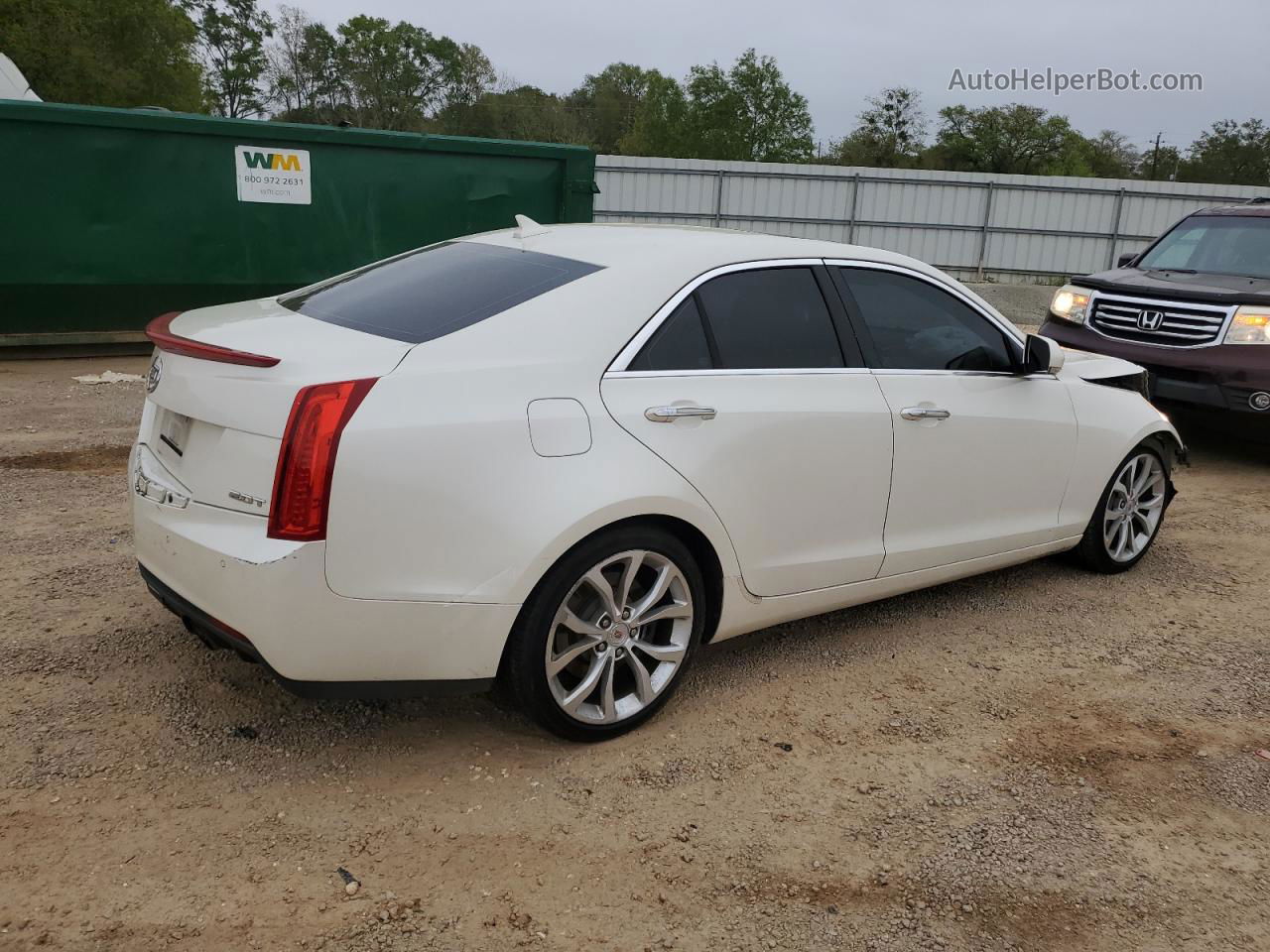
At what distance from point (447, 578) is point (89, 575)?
2362 millimetres

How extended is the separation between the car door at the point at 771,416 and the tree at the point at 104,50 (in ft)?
121

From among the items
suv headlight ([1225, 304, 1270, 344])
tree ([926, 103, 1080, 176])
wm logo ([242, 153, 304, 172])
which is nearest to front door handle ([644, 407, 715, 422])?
suv headlight ([1225, 304, 1270, 344])

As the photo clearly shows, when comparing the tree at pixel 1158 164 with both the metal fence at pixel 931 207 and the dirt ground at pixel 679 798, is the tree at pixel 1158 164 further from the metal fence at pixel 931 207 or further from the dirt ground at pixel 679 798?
the dirt ground at pixel 679 798

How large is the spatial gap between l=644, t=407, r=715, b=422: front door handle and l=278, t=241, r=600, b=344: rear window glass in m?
0.51

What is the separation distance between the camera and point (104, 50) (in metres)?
40.5

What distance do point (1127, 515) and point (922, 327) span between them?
178 centimetres

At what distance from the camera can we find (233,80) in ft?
224

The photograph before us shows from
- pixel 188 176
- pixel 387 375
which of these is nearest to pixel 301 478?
pixel 387 375

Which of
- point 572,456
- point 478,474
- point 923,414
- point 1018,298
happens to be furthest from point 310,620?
point 1018,298

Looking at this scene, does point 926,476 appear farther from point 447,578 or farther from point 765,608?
point 447,578

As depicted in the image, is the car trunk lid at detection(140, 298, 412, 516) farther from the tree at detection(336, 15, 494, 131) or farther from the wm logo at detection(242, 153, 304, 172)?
the tree at detection(336, 15, 494, 131)

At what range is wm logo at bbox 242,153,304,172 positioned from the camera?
9.66 metres

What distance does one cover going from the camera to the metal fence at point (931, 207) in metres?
22.2

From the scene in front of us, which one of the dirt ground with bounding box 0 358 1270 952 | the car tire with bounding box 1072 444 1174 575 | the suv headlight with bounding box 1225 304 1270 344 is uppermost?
the suv headlight with bounding box 1225 304 1270 344
